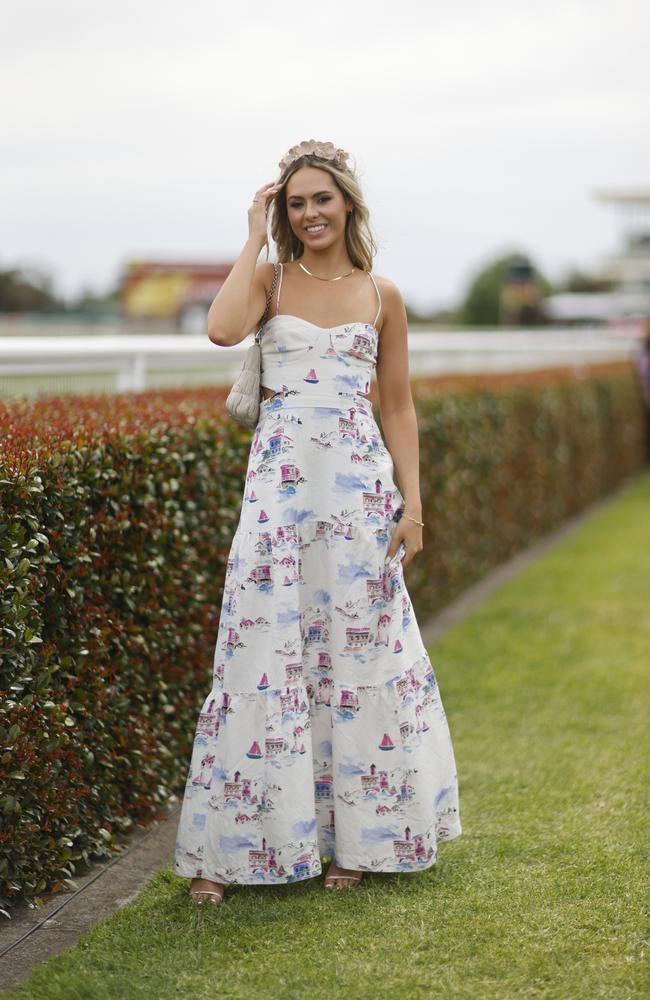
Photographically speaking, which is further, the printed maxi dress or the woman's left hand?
the woman's left hand

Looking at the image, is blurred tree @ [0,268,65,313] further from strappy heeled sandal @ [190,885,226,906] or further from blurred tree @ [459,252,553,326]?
strappy heeled sandal @ [190,885,226,906]

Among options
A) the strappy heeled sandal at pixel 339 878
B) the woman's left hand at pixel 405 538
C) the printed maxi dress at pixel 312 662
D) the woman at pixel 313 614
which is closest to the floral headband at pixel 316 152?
the woman at pixel 313 614

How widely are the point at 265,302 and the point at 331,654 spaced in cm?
101

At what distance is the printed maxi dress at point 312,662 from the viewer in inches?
143

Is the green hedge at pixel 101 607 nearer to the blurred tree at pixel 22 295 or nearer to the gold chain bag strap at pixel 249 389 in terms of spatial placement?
the gold chain bag strap at pixel 249 389

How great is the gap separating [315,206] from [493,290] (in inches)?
3512

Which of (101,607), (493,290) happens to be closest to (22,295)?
(493,290)

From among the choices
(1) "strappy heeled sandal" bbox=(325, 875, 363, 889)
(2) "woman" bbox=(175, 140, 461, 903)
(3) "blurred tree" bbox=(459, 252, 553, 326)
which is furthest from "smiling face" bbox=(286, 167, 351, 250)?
(3) "blurred tree" bbox=(459, 252, 553, 326)

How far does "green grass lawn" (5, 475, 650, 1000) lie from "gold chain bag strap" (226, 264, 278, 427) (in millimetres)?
1358

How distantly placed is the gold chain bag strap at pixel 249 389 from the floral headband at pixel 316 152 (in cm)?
30

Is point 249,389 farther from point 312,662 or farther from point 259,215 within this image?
point 312,662

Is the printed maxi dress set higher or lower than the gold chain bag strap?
lower

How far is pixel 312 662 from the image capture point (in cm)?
375

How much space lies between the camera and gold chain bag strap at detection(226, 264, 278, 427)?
3721 millimetres
